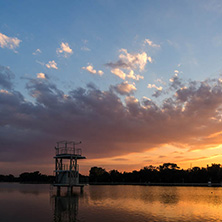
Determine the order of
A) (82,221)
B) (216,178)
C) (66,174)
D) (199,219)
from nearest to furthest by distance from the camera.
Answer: (82,221) → (199,219) → (66,174) → (216,178)

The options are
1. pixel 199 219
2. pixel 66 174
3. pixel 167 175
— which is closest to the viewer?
pixel 199 219

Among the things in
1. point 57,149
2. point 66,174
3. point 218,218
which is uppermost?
point 57,149

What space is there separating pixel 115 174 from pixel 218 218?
17149 cm

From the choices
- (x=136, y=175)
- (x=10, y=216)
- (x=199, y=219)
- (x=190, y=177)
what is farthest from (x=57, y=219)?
(x=136, y=175)

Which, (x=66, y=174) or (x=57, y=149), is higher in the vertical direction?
(x=57, y=149)

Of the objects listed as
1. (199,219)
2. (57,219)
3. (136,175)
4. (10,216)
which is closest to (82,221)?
(57,219)

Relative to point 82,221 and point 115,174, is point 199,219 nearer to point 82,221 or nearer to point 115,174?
point 82,221

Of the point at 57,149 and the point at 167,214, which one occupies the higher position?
the point at 57,149

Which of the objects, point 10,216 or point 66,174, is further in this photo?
point 66,174

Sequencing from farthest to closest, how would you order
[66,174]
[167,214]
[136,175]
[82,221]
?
1. [136,175]
2. [66,174]
3. [167,214]
4. [82,221]

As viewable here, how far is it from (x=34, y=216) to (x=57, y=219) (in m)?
3.24

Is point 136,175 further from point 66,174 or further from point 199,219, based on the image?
point 199,219

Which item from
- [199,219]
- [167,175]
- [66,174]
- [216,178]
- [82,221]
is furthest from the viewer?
[167,175]

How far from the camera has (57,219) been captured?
25.7 metres
